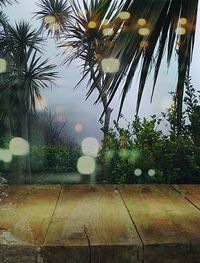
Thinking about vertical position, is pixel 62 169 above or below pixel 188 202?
below

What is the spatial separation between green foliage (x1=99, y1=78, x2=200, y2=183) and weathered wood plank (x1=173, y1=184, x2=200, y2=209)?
1.14 meters

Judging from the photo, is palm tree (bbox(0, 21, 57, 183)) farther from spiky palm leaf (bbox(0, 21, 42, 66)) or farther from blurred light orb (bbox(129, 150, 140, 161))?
blurred light orb (bbox(129, 150, 140, 161))

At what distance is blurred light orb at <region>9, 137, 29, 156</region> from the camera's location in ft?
30.9

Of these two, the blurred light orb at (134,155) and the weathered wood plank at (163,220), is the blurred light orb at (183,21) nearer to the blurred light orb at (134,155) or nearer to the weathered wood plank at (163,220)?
the weathered wood plank at (163,220)

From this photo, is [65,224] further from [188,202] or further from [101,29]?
[101,29]

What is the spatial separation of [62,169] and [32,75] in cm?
233

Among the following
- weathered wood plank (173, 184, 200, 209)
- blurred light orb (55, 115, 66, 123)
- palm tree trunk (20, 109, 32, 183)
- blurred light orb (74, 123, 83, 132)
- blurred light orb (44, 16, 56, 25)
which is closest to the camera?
weathered wood plank (173, 184, 200, 209)

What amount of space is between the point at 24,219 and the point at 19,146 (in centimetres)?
861

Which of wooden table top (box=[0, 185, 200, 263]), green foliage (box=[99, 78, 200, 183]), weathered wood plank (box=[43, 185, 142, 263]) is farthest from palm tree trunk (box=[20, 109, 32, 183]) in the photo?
weathered wood plank (box=[43, 185, 142, 263])

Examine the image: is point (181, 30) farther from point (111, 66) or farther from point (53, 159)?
point (53, 159)

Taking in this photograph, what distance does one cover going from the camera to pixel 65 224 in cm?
114

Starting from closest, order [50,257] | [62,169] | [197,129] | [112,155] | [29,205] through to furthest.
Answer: [50,257], [29,205], [197,129], [112,155], [62,169]

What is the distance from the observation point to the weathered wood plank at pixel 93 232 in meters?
0.95

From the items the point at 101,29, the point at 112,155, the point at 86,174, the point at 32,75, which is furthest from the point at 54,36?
the point at 101,29
